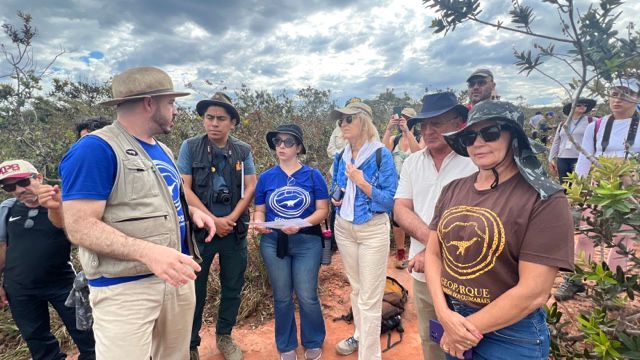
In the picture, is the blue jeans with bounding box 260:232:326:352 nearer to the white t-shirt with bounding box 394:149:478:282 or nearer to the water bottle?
the water bottle

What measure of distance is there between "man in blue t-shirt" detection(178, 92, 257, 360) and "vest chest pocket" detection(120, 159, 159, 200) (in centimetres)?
109

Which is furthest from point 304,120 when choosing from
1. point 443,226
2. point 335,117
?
point 443,226

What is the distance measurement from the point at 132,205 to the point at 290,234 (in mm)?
1369

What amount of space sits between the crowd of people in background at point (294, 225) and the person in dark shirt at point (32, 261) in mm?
12

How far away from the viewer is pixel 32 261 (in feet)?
8.85

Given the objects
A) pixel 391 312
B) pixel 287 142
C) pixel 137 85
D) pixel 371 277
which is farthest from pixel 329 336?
pixel 137 85

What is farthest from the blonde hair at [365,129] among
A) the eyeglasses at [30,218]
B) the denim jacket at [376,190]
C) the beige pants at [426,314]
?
the eyeglasses at [30,218]

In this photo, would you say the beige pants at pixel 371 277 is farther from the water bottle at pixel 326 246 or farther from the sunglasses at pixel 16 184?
the sunglasses at pixel 16 184

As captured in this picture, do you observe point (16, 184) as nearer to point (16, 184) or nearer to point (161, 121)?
point (16, 184)

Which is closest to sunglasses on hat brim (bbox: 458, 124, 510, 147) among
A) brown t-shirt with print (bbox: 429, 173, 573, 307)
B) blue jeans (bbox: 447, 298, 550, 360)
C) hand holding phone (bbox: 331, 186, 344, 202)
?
brown t-shirt with print (bbox: 429, 173, 573, 307)

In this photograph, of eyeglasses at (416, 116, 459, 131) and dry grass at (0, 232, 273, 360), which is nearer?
eyeglasses at (416, 116, 459, 131)

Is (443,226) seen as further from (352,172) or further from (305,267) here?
(305,267)

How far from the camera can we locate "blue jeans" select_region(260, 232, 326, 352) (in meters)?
2.87

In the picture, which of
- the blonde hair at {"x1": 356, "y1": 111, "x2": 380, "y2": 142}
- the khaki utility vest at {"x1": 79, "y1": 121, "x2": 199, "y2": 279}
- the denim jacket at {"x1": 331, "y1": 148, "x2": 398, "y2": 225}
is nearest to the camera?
the khaki utility vest at {"x1": 79, "y1": 121, "x2": 199, "y2": 279}
